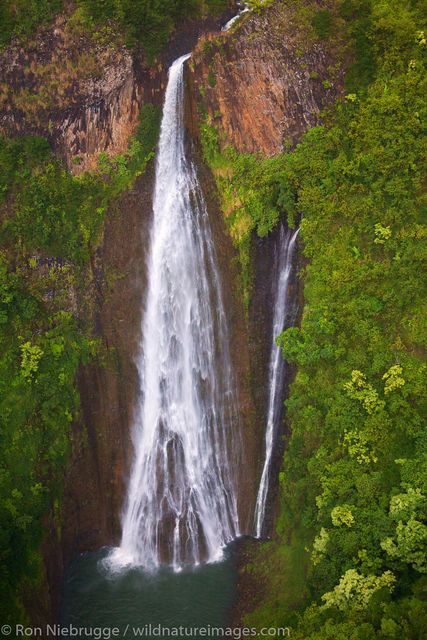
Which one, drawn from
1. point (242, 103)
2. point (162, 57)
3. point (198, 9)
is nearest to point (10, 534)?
point (242, 103)

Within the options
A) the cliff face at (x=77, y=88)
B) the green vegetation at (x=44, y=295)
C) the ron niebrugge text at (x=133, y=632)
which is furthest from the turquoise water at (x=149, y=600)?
the cliff face at (x=77, y=88)

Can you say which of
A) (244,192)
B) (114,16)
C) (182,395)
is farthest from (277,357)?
(114,16)

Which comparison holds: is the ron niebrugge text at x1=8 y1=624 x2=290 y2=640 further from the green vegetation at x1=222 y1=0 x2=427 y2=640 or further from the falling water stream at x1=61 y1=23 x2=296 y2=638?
the falling water stream at x1=61 y1=23 x2=296 y2=638

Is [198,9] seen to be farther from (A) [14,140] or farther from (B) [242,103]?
(A) [14,140]

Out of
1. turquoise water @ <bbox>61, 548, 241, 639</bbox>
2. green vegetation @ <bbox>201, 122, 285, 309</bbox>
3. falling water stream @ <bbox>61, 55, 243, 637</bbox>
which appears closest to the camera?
turquoise water @ <bbox>61, 548, 241, 639</bbox>

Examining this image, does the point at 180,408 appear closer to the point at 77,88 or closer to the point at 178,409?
the point at 178,409

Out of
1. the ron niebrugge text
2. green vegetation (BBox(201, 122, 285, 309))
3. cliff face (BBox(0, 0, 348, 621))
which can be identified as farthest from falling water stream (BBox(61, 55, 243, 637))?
the ron niebrugge text

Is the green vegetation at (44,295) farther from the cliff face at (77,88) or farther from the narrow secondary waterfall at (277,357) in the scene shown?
the narrow secondary waterfall at (277,357)
